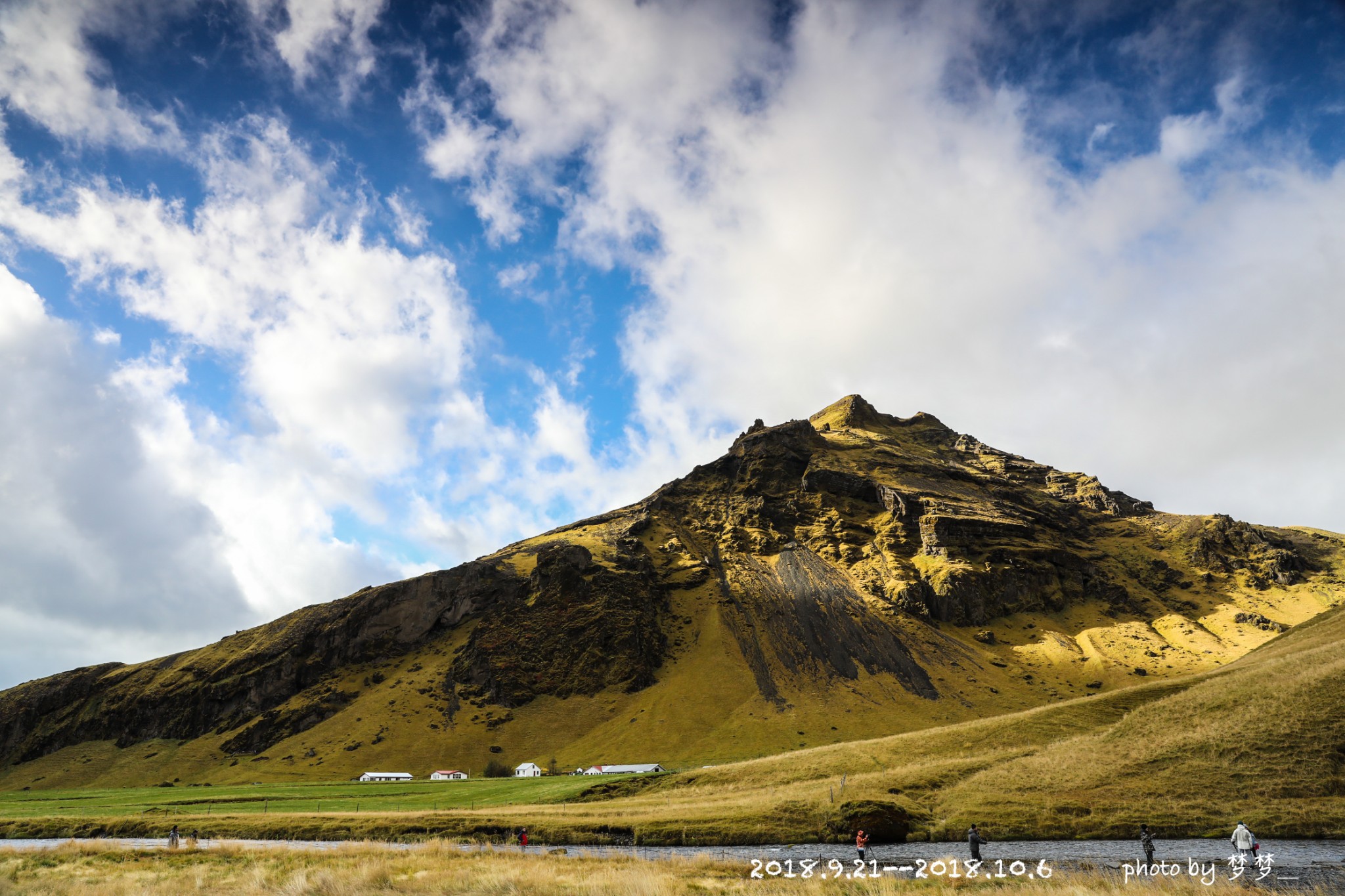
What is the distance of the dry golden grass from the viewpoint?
18.7m

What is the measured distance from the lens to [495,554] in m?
180

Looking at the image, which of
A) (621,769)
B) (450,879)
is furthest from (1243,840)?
(621,769)

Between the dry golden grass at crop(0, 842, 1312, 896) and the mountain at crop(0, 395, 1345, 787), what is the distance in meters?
73.6

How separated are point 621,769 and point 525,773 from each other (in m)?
15.1

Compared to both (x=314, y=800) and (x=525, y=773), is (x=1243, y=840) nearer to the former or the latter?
(x=314, y=800)

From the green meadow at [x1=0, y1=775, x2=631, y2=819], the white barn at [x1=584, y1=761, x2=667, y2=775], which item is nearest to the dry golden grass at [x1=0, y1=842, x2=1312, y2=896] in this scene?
the green meadow at [x1=0, y1=775, x2=631, y2=819]

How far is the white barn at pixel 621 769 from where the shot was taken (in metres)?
84.9

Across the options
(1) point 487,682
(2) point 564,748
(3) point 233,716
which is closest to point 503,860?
(2) point 564,748

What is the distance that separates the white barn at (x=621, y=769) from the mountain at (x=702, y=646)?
6.81 m

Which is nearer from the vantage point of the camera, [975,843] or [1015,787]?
[975,843]

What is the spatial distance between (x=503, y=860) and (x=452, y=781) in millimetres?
59630

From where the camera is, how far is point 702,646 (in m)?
133

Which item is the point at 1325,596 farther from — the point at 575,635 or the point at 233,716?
the point at 233,716

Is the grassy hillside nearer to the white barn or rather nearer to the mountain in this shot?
the white barn
